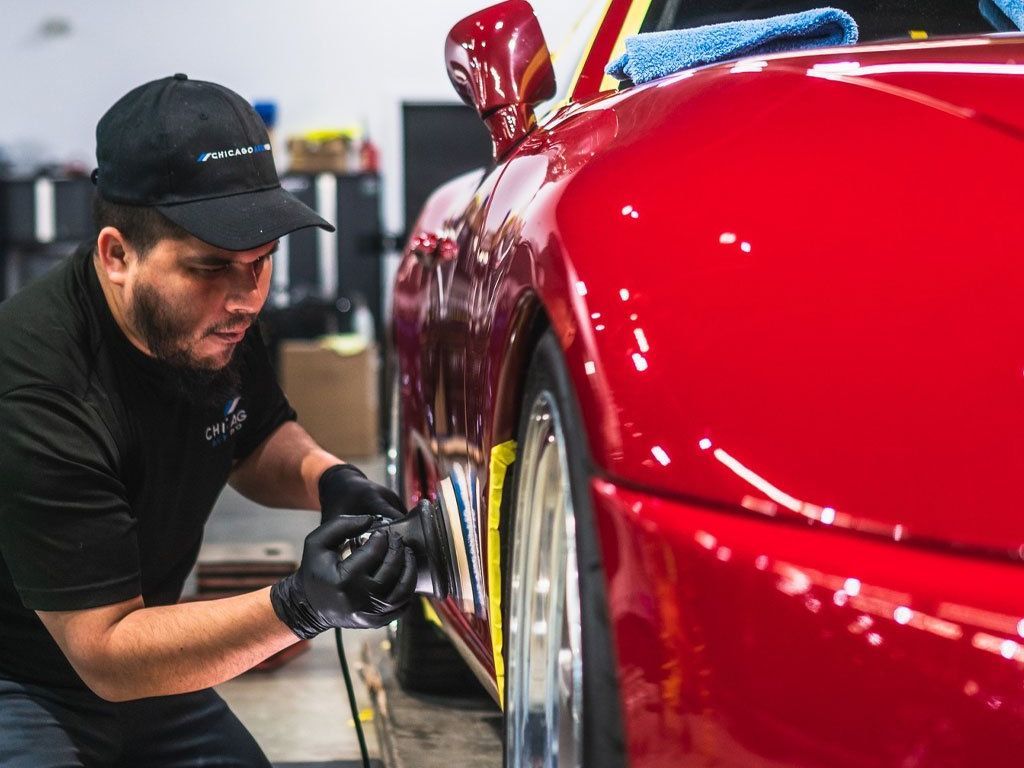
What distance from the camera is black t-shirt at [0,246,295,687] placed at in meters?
1.60

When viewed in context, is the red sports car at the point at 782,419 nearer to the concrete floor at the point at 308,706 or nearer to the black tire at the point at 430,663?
the black tire at the point at 430,663

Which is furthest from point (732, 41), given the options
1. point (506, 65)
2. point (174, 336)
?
point (174, 336)

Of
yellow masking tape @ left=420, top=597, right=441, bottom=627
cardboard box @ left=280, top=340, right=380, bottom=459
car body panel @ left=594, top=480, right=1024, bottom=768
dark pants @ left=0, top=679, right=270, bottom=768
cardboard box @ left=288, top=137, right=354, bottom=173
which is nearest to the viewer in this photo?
car body panel @ left=594, top=480, right=1024, bottom=768

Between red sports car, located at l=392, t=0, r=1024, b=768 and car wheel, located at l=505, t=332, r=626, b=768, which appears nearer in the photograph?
red sports car, located at l=392, t=0, r=1024, b=768

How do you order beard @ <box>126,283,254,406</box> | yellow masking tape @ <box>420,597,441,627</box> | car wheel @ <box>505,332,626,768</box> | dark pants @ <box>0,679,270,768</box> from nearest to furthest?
car wheel @ <box>505,332,626,768</box>, beard @ <box>126,283,254,406</box>, dark pants @ <box>0,679,270,768</box>, yellow masking tape @ <box>420,597,441,627</box>

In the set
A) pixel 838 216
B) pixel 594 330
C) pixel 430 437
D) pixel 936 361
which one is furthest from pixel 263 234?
pixel 936 361

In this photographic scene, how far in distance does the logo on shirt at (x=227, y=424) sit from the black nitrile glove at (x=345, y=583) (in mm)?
431

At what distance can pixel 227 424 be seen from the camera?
6.59 feet

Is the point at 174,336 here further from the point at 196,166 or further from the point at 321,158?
the point at 321,158

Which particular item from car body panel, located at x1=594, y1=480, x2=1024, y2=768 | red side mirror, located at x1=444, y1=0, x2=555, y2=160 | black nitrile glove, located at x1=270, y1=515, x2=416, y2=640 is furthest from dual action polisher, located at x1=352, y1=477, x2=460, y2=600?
car body panel, located at x1=594, y1=480, x2=1024, y2=768

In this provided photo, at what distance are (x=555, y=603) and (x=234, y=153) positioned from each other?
85cm

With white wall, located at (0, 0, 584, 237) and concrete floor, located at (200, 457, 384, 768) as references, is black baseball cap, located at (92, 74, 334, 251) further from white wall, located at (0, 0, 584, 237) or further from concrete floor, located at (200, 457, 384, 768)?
white wall, located at (0, 0, 584, 237)

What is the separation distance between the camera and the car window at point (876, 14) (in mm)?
1933

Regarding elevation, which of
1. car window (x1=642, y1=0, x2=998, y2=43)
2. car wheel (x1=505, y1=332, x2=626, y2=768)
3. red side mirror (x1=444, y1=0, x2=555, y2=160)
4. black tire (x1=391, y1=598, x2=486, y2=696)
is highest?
car window (x1=642, y1=0, x2=998, y2=43)
